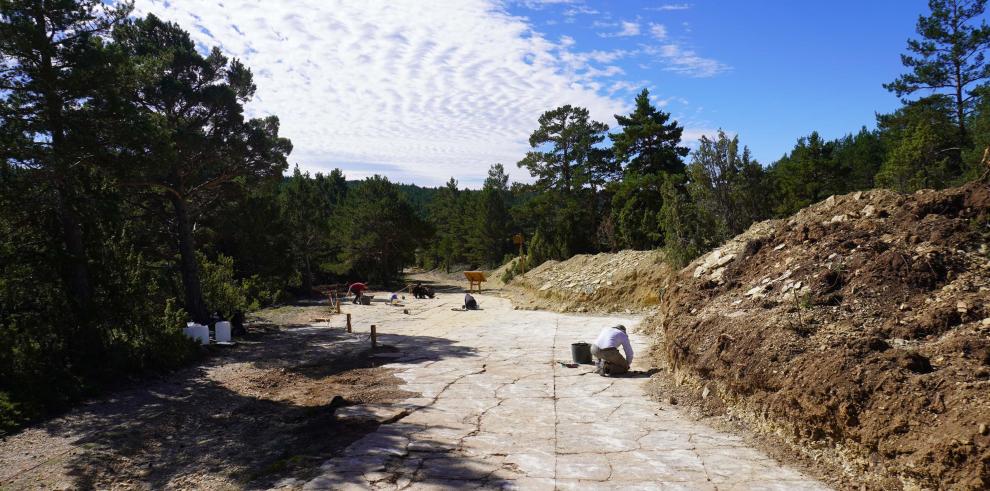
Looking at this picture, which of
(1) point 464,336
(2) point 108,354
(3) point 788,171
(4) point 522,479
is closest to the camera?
(4) point 522,479

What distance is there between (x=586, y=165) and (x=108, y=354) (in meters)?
31.5

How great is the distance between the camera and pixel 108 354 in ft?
34.1

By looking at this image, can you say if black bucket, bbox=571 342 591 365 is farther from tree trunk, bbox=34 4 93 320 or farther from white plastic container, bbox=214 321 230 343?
white plastic container, bbox=214 321 230 343

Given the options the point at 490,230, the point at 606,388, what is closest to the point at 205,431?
the point at 606,388

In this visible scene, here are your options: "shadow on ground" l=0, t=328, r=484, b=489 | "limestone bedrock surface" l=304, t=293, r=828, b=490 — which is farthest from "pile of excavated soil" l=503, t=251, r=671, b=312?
"shadow on ground" l=0, t=328, r=484, b=489

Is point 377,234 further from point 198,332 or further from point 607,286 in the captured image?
point 198,332

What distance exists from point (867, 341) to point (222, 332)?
1401 cm

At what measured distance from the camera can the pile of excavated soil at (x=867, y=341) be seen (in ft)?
14.4

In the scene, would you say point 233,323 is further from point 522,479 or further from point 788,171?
point 788,171

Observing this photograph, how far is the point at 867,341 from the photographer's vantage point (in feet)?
18.2

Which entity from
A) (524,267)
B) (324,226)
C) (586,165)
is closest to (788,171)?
(586,165)

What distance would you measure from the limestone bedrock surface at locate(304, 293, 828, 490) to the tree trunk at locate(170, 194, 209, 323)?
797cm

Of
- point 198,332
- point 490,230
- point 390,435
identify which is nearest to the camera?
point 390,435

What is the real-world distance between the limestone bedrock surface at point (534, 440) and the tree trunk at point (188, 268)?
314 inches
